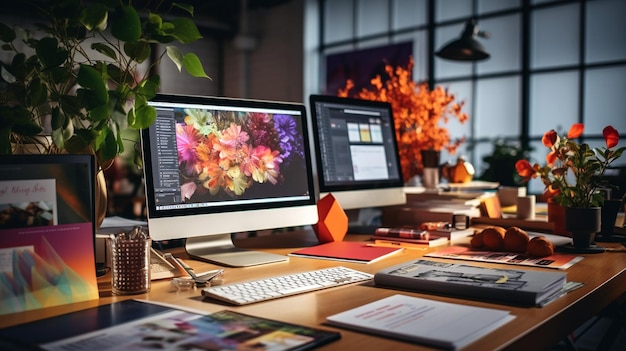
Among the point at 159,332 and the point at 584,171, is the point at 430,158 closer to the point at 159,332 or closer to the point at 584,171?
the point at 584,171

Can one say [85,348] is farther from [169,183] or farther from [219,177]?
[219,177]

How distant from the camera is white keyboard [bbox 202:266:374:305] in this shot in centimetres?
113

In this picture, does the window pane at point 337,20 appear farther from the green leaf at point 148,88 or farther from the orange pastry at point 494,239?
the green leaf at point 148,88

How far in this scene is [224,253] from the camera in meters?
1.64

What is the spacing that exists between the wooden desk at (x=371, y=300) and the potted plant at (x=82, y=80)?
0.33 metres

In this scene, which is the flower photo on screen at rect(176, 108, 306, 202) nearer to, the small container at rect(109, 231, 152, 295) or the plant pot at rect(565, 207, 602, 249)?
the small container at rect(109, 231, 152, 295)

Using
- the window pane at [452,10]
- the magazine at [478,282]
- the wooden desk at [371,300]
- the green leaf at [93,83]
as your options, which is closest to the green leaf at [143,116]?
the green leaf at [93,83]

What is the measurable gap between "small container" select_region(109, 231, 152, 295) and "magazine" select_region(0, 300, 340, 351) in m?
0.15

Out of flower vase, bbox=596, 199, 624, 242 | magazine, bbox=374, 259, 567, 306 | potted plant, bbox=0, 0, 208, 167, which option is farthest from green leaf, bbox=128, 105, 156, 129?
flower vase, bbox=596, 199, 624, 242

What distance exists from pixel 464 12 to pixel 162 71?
3731 mm

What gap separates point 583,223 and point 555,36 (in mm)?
4059

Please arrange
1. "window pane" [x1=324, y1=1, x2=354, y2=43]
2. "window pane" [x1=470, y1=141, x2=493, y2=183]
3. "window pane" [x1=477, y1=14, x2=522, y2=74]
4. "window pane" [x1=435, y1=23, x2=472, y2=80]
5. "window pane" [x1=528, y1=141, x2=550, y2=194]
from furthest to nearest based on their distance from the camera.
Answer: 1. "window pane" [x1=324, y1=1, x2=354, y2=43]
2. "window pane" [x1=435, y1=23, x2=472, y2=80]
3. "window pane" [x1=470, y1=141, x2=493, y2=183]
4. "window pane" [x1=477, y1=14, x2=522, y2=74]
5. "window pane" [x1=528, y1=141, x2=550, y2=194]

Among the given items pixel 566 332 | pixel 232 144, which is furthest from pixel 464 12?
pixel 566 332

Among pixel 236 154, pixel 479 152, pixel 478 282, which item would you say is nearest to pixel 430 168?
pixel 236 154
